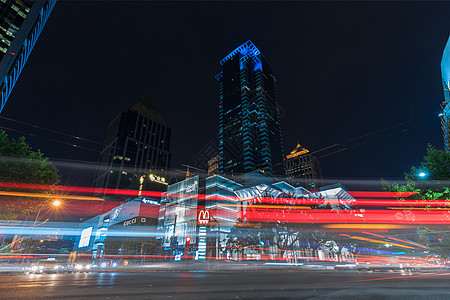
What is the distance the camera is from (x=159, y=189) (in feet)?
304

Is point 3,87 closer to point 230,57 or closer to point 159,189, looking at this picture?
point 159,189

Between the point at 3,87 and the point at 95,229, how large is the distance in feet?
283

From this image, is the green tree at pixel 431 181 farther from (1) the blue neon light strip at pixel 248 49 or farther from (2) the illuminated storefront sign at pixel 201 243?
(1) the blue neon light strip at pixel 248 49

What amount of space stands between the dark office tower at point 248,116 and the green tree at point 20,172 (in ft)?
363

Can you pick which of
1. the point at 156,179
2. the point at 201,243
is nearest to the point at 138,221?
the point at 201,243

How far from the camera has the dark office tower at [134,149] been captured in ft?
406

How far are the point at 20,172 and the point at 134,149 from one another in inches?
4441

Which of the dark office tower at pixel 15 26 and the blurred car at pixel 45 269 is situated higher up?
the dark office tower at pixel 15 26

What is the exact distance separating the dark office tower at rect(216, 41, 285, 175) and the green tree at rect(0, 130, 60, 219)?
111 metres

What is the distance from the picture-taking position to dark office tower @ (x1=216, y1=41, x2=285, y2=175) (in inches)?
5527

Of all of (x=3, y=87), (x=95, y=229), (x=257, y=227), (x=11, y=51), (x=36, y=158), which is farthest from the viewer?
(x=95, y=229)

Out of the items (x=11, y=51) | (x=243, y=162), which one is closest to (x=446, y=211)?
(x=11, y=51)

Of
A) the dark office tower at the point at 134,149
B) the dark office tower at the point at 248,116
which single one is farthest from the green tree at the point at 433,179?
the dark office tower at the point at 248,116

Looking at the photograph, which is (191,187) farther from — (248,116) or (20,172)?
(248,116)
